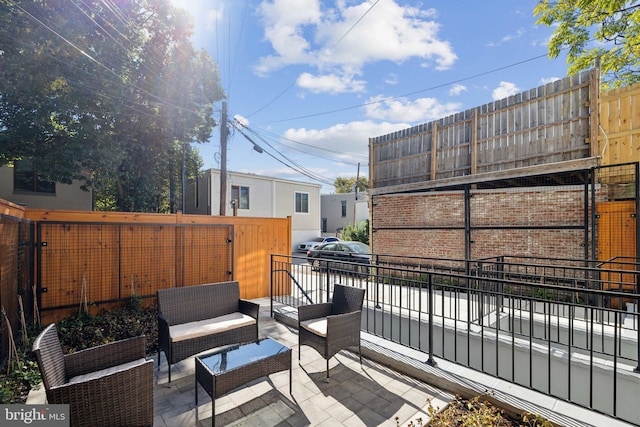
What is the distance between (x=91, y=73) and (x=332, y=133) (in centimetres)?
2042

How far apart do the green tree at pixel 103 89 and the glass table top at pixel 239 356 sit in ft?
23.9

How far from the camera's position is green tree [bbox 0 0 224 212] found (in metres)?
6.51

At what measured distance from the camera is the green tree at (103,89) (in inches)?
256

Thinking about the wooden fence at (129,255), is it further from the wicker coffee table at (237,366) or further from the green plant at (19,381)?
the wicker coffee table at (237,366)

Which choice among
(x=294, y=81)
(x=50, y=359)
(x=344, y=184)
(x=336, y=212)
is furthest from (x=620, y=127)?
(x=344, y=184)

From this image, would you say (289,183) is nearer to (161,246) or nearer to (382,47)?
(382,47)

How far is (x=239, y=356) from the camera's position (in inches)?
108

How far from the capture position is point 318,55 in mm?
8734

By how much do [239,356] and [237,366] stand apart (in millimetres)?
262

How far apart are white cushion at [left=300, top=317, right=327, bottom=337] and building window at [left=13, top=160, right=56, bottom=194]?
32.0 feet

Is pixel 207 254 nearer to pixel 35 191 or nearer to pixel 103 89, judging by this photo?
pixel 103 89

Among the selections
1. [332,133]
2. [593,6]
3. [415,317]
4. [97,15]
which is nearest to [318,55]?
[97,15]

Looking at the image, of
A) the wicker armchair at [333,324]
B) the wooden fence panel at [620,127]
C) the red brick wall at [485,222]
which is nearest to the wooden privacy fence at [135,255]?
the wicker armchair at [333,324]

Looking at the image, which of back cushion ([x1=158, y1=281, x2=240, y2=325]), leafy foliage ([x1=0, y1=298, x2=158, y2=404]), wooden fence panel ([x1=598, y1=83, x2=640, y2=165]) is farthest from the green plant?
wooden fence panel ([x1=598, y1=83, x2=640, y2=165])
